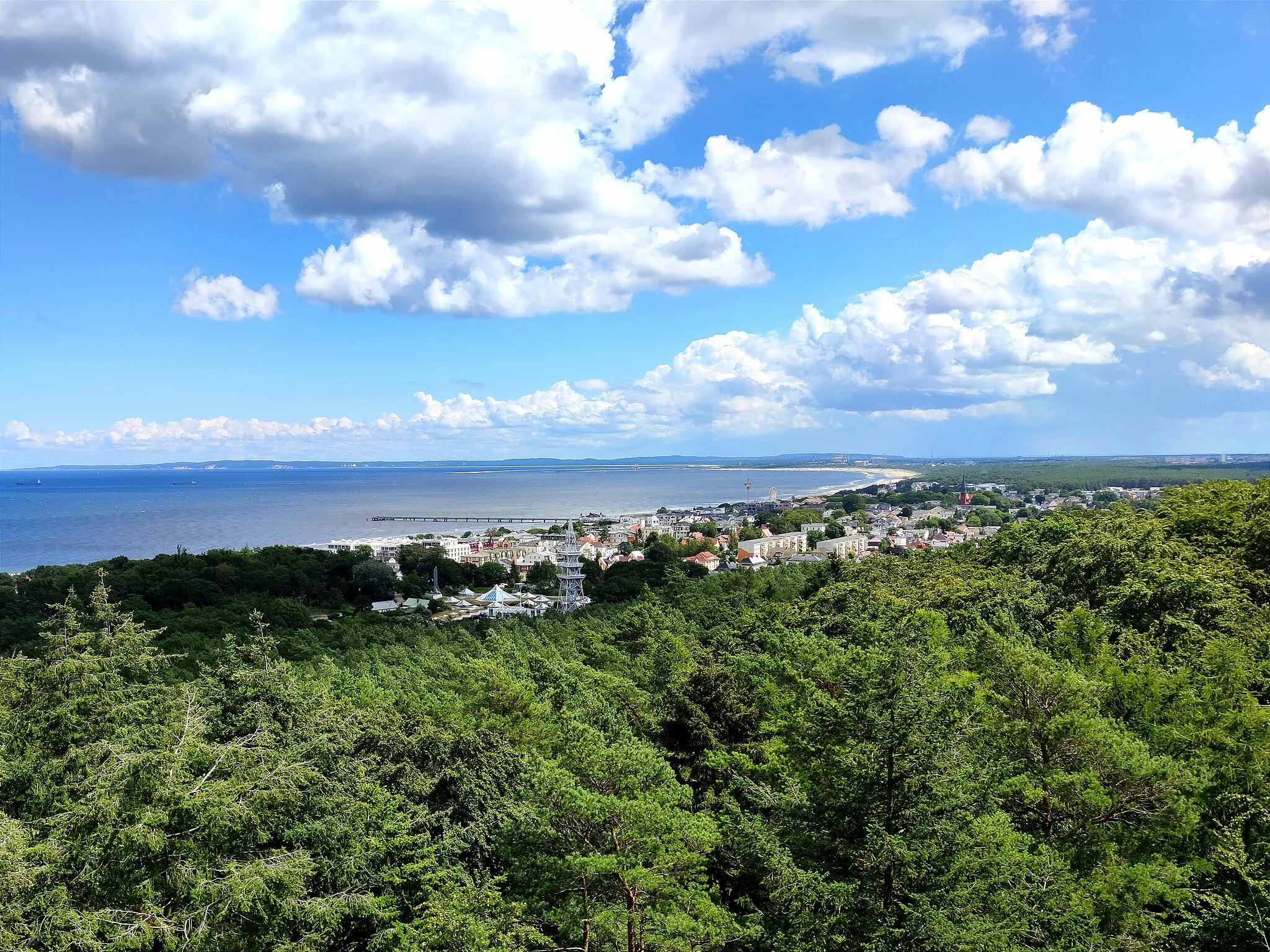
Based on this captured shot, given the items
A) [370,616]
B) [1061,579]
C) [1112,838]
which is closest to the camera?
[1112,838]

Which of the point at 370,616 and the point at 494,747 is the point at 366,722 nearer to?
the point at 494,747

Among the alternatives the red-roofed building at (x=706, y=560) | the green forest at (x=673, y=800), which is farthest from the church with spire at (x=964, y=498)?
the green forest at (x=673, y=800)

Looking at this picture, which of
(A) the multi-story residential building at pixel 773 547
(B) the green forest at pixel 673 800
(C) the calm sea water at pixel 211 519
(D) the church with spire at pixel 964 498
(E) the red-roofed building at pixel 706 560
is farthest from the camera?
(D) the church with spire at pixel 964 498

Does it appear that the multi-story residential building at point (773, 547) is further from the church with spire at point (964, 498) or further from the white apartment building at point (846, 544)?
the church with spire at point (964, 498)

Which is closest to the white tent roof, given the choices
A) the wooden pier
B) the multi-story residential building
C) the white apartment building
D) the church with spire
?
the multi-story residential building

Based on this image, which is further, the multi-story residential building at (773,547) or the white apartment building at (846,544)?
the white apartment building at (846,544)

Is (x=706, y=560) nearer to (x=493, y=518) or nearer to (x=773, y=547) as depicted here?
(x=773, y=547)

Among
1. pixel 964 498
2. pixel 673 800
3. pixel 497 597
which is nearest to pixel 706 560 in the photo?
pixel 497 597

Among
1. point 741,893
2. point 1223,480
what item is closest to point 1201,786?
point 741,893

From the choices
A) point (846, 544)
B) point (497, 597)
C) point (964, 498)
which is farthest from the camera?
point (964, 498)
